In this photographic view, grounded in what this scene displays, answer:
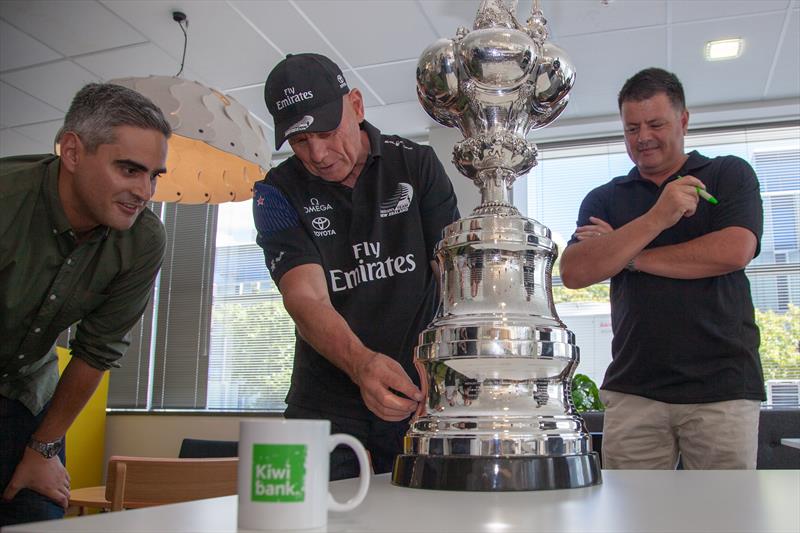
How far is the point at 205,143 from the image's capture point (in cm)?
220

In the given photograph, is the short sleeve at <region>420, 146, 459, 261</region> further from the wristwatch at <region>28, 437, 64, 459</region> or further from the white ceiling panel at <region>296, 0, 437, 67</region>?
the white ceiling panel at <region>296, 0, 437, 67</region>

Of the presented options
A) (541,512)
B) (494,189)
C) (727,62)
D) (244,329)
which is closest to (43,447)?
(494,189)

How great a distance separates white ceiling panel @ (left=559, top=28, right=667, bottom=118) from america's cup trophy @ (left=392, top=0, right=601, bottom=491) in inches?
114

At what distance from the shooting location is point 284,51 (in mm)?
3713

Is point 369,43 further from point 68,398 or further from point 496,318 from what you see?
point 496,318

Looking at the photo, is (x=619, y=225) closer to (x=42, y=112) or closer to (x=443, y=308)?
(x=443, y=308)

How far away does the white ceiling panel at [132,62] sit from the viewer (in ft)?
12.2

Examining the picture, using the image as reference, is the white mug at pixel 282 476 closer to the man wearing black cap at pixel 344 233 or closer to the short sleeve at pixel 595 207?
the man wearing black cap at pixel 344 233

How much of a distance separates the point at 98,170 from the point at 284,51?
94.1 inches

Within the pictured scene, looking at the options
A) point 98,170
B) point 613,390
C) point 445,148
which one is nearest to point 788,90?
point 445,148

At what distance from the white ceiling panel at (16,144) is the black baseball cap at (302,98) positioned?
409 cm

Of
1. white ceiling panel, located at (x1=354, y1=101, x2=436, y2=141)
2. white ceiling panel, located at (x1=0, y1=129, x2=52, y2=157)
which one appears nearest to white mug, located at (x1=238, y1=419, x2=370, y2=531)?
white ceiling panel, located at (x1=354, y1=101, x2=436, y2=141)

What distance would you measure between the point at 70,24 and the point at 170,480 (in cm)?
238

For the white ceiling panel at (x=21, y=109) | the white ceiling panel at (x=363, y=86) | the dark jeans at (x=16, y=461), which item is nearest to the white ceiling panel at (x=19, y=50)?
the white ceiling panel at (x=21, y=109)
